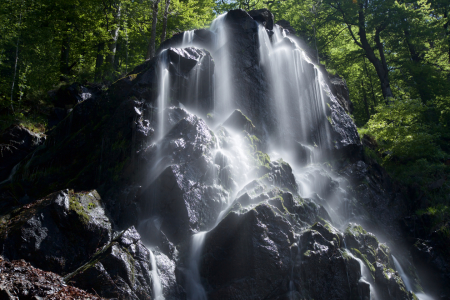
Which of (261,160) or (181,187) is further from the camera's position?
(261,160)

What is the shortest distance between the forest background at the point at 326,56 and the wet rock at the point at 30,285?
10.2 metres

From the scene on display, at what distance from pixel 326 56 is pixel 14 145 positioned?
22.2 m

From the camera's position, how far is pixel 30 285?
18.4 feet

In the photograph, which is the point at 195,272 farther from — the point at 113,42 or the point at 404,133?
the point at 113,42

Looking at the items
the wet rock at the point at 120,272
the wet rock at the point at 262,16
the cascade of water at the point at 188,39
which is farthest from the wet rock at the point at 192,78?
the wet rock at the point at 120,272

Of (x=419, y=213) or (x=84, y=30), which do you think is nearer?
(x=419, y=213)

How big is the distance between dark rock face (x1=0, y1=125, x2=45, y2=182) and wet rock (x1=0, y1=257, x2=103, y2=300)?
26.4 feet

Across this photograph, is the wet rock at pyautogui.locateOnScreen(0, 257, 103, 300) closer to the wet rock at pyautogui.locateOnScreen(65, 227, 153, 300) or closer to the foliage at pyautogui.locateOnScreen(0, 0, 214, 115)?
the wet rock at pyautogui.locateOnScreen(65, 227, 153, 300)

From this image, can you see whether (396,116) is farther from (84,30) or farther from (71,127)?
(84,30)

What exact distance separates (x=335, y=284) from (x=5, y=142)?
44.8 ft

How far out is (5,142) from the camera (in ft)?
42.7

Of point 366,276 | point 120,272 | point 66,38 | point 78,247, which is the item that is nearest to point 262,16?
point 66,38

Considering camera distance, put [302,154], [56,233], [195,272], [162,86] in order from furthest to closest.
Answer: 1. [302,154]
2. [162,86]
3. [195,272]
4. [56,233]

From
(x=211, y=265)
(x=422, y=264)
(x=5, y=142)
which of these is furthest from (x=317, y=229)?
(x=5, y=142)
